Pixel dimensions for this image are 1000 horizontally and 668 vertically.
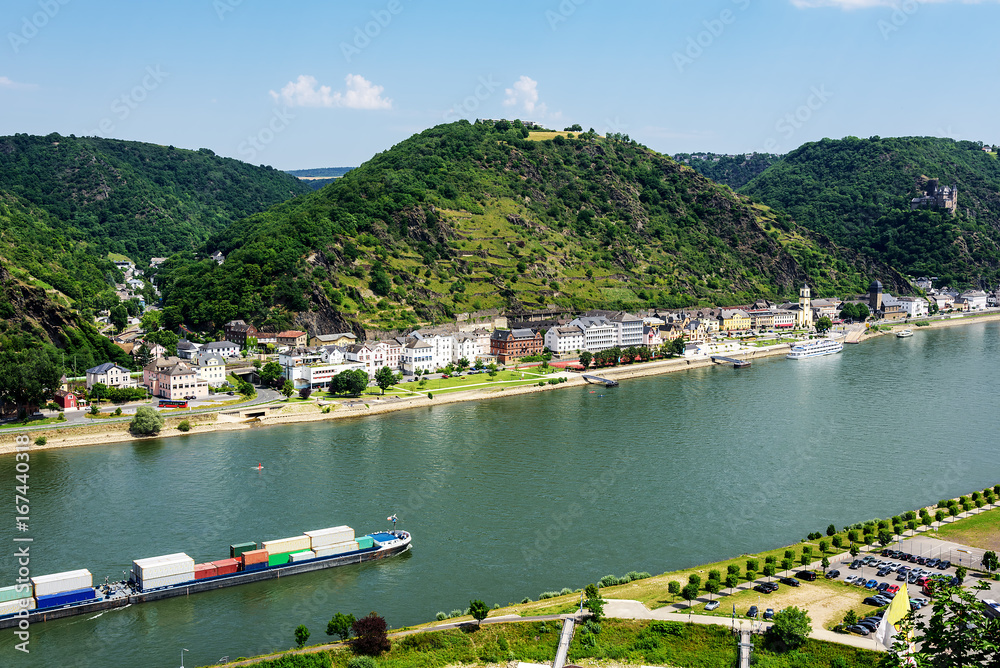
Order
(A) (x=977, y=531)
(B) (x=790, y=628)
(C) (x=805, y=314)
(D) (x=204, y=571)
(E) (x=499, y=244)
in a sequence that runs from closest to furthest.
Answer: (B) (x=790, y=628), (D) (x=204, y=571), (A) (x=977, y=531), (E) (x=499, y=244), (C) (x=805, y=314)

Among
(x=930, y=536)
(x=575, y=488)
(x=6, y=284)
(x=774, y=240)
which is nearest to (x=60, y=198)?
(x=6, y=284)

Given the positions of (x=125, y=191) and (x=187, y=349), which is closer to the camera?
(x=187, y=349)

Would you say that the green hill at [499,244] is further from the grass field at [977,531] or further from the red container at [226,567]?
→ the grass field at [977,531]

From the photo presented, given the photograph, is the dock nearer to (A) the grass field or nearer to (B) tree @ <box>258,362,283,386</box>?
(B) tree @ <box>258,362,283,386</box>

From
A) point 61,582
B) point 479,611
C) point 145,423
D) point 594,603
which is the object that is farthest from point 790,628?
point 145,423

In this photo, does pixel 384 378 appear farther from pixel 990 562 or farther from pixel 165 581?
pixel 990 562

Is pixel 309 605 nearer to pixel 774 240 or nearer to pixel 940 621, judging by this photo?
pixel 940 621

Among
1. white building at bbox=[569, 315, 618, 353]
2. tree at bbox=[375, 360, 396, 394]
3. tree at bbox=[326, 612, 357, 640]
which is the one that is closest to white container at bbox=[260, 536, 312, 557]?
tree at bbox=[326, 612, 357, 640]
